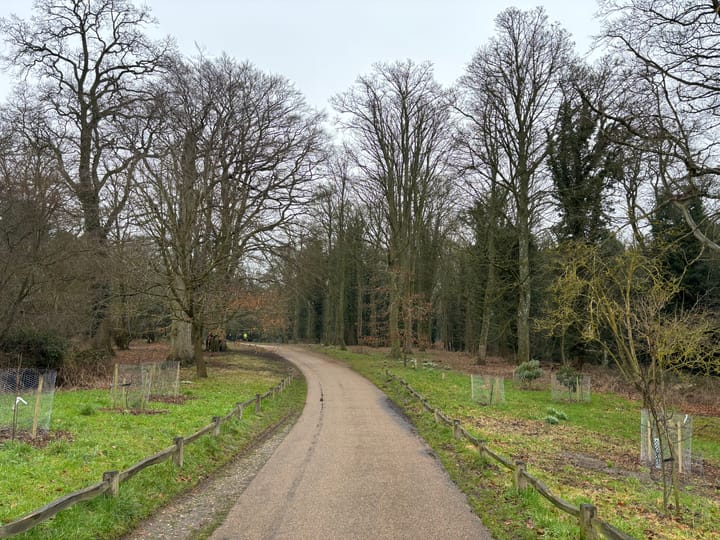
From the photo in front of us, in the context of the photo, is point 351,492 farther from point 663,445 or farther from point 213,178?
point 213,178

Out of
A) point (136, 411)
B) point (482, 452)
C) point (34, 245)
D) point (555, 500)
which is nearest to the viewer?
point (555, 500)

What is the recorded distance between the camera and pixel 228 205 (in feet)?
75.3

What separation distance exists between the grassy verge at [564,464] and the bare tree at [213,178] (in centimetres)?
902

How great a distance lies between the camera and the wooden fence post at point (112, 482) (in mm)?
6664

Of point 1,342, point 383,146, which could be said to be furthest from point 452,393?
point 383,146

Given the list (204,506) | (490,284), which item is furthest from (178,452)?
(490,284)

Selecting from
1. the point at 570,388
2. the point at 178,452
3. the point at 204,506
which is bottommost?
the point at 204,506

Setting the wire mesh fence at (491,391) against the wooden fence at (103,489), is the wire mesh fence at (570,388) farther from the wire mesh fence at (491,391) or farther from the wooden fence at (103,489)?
the wooden fence at (103,489)

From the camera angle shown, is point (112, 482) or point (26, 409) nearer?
point (112, 482)

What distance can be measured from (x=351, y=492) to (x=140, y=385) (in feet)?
30.7

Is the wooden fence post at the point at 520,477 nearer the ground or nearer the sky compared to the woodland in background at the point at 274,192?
nearer the ground

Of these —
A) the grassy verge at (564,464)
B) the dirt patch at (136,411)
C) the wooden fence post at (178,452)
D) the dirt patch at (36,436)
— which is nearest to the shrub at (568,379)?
the grassy verge at (564,464)

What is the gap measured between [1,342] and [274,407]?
892cm

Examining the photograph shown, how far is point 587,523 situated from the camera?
5590mm
